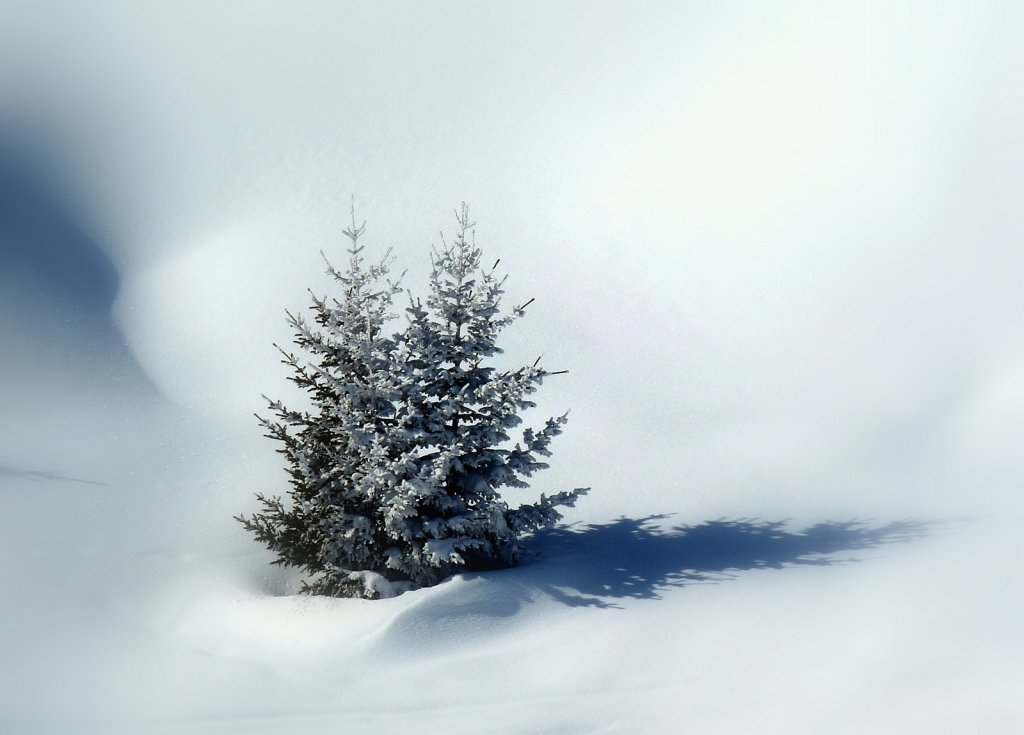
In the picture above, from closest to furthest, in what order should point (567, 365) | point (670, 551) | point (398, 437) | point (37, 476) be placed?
point (398, 437) < point (670, 551) < point (37, 476) < point (567, 365)

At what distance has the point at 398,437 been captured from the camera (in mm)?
16438

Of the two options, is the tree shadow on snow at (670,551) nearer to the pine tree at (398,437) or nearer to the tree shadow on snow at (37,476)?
the pine tree at (398,437)

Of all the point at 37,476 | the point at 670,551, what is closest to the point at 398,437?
the point at 670,551

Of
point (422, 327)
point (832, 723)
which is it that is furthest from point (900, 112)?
point (832, 723)

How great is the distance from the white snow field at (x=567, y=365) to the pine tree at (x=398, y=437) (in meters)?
0.84

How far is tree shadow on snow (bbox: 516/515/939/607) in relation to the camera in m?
17.0

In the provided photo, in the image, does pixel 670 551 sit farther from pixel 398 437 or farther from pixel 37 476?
pixel 37 476

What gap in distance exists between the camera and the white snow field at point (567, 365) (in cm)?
1503

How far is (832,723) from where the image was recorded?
1373cm

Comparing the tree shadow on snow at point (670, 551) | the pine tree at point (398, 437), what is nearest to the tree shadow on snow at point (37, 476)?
the pine tree at point (398, 437)

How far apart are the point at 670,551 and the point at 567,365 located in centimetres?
857

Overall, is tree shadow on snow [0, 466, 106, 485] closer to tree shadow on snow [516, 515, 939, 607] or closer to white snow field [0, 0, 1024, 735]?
white snow field [0, 0, 1024, 735]

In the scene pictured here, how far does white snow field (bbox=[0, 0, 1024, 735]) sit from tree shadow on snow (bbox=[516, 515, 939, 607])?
3.2 inches

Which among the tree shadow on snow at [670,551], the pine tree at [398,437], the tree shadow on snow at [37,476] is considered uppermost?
the tree shadow on snow at [37,476]
